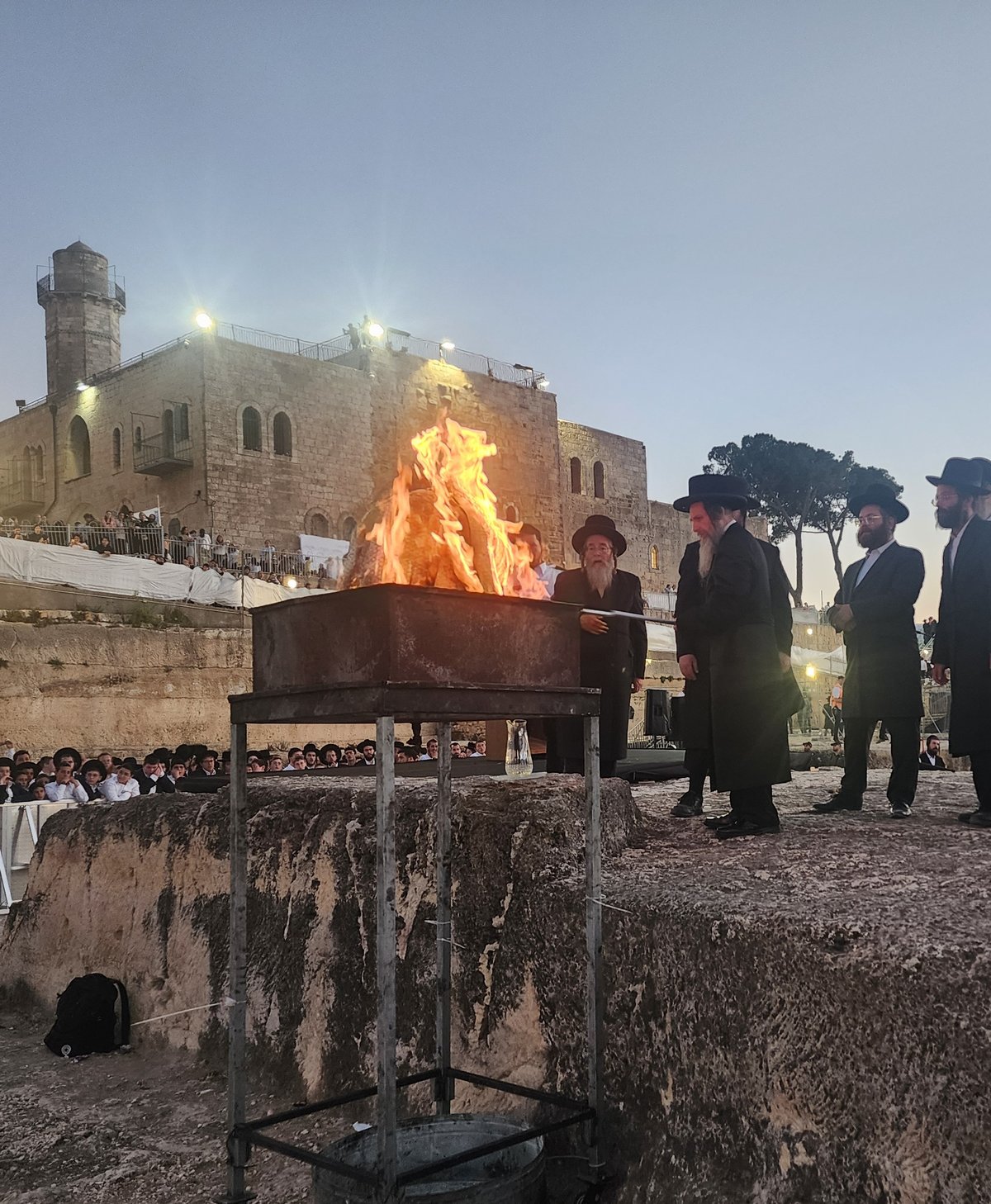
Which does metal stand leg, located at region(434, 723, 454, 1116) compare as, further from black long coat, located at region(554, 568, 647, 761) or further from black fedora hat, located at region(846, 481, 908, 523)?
black fedora hat, located at region(846, 481, 908, 523)

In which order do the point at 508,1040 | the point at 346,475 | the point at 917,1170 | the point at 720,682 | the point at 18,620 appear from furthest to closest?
the point at 346,475
the point at 18,620
the point at 720,682
the point at 508,1040
the point at 917,1170

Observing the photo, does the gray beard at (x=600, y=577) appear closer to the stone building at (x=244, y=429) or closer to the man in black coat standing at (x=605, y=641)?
the man in black coat standing at (x=605, y=641)

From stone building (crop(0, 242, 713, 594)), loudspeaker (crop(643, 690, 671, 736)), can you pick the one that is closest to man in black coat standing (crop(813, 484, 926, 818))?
loudspeaker (crop(643, 690, 671, 736))

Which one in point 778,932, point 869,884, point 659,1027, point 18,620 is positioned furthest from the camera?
point 18,620

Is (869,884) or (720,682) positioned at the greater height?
(720,682)

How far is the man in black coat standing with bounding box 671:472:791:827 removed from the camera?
4.13 meters

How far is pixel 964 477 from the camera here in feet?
14.4

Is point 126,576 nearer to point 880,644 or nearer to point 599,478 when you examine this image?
point 880,644

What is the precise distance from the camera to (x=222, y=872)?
13.4ft

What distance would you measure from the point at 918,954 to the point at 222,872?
288cm

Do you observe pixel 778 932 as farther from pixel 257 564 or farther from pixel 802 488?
pixel 802 488

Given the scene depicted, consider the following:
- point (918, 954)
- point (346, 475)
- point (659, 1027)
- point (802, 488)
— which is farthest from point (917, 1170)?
point (802, 488)

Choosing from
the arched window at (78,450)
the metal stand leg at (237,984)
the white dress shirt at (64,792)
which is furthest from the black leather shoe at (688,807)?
the arched window at (78,450)

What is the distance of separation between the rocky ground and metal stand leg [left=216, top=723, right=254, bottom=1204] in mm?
313
